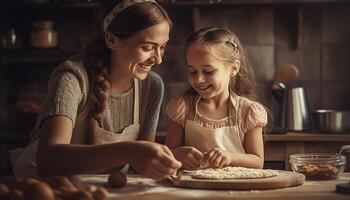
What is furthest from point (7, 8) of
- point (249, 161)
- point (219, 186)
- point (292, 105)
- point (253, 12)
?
point (219, 186)

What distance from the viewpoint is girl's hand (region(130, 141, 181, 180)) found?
1.41 m

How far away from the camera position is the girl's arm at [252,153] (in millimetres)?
1927

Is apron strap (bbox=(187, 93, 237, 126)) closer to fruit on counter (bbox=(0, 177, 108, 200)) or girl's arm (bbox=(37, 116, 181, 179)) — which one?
girl's arm (bbox=(37, 116, 181, 179))

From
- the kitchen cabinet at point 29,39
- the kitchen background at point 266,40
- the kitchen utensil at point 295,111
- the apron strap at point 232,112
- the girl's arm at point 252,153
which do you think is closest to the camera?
the girl's arm at point 252,153

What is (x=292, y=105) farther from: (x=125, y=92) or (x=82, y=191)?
(x=82, y=191)

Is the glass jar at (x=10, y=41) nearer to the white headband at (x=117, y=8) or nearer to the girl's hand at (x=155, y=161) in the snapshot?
the white headband at (x=117, y=8)

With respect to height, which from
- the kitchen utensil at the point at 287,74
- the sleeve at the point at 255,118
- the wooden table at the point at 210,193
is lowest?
the wooden table at the point at 210,193

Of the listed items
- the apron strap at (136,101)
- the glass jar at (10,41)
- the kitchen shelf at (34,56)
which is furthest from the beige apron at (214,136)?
the glass jar at (10,41)

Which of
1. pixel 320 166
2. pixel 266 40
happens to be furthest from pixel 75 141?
pixel 266 40

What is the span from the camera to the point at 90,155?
1.56 meters

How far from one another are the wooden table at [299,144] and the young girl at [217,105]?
38.8 inches

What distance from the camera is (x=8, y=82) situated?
3.92m

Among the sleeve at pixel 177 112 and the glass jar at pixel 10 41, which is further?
the glass jar at pixel 10 41

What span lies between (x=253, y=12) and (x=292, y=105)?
686 mm
